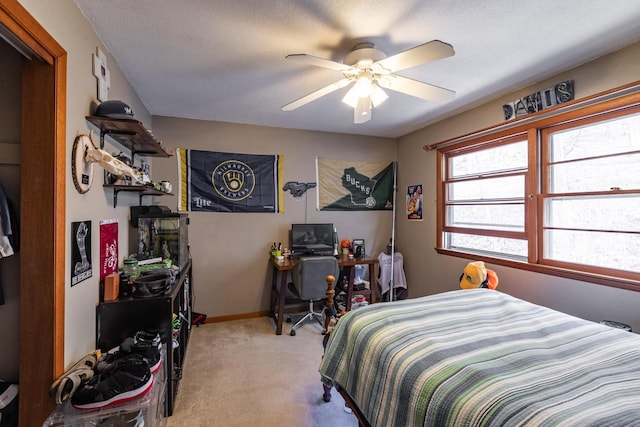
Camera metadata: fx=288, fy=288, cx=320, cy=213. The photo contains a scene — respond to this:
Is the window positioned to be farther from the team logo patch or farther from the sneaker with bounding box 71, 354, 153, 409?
the sneaker with bounding box 71, 354, 153, 409

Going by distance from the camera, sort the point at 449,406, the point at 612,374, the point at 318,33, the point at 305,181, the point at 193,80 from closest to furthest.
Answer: the point at 449,406 < the point at 612,374 < the point at 318,33 < the point at 193,80 < the point at 305,181

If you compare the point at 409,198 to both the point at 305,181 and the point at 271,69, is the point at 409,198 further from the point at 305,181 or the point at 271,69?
the point at 271,69

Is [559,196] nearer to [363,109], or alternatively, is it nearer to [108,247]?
[363,109]

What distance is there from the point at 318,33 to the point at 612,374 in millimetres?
2090

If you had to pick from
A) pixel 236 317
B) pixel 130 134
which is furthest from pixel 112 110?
pixel 236 317

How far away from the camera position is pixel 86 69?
60.6 inches

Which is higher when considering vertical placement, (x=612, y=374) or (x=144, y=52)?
(x=144, y=52)

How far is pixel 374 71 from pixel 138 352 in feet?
6.87

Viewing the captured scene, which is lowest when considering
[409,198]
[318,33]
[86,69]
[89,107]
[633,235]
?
[633,235]

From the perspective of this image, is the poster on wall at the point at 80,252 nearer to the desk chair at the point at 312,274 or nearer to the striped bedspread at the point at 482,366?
the striped bedspread at the point at 482,366

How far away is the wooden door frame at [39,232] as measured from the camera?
1195 millimetres

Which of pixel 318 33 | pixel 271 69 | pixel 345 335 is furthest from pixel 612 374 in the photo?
pixel 271 69

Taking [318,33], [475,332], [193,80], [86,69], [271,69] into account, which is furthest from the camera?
[193,80]

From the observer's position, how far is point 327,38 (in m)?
1.74
